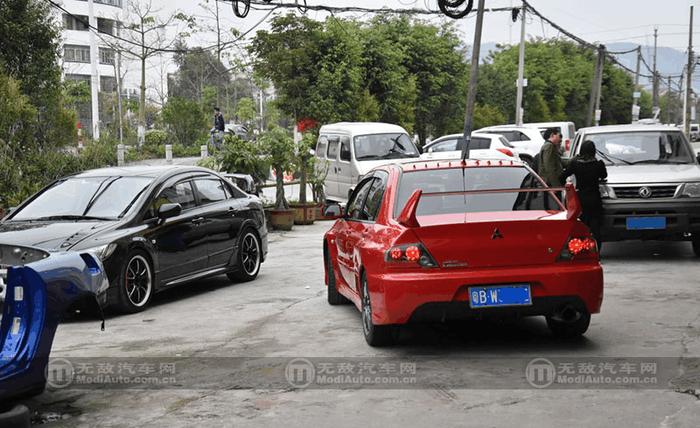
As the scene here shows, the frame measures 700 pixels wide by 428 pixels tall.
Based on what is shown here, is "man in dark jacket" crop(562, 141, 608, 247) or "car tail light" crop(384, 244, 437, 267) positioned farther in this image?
"man in dark jacket" crop(562, 141, 608, 247)

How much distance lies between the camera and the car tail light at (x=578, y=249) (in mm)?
7520

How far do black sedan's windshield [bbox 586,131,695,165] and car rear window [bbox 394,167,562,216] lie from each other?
5.99m

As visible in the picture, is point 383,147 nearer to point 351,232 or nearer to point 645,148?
point 645,148

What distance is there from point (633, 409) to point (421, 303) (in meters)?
1.90

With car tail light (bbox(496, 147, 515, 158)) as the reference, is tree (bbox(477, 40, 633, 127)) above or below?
above

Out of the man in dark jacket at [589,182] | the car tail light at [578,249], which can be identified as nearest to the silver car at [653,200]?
the man in dark jacket at [589,182]

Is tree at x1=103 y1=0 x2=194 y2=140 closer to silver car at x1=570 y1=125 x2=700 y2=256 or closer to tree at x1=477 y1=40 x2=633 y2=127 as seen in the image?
tree at x1=477 y1=40 x2=633 y2=127

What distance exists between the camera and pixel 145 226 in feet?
35.5

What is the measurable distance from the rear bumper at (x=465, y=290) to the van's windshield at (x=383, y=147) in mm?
16165

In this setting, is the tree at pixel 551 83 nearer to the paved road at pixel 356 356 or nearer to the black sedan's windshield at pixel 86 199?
the black sedan's windshield at pixel 86 199

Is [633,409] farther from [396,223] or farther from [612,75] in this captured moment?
[612,75]

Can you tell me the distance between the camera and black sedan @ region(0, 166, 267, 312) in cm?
1021

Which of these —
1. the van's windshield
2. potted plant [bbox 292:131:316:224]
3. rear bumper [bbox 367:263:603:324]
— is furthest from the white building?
rear bumper [bbox 367:263:603:324]

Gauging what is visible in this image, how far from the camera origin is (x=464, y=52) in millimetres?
48719
